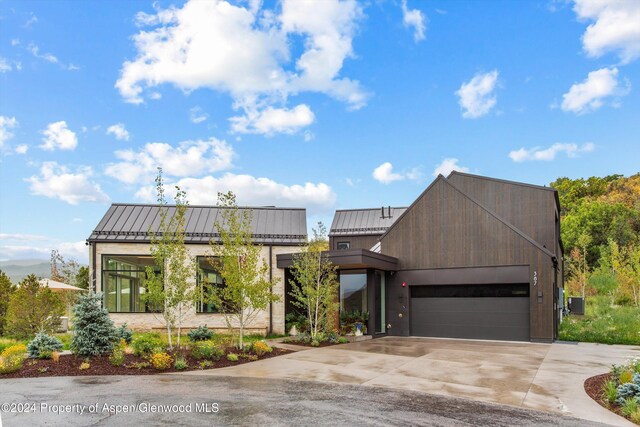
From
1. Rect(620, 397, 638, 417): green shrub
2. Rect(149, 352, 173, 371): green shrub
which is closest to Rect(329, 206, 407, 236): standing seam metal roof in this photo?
Rect(149, 352, 173, 371): green shrub

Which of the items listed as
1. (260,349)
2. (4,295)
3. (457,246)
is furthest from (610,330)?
(4,295)

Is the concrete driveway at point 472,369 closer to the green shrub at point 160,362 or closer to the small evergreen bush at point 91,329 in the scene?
the green shrub at point 160,362

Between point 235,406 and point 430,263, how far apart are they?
15782mm

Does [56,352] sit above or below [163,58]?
below

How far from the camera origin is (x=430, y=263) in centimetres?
2223

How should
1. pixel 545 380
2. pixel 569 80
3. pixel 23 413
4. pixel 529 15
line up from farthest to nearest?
pixel 569 80 < pixel 529 15 < pixel 545 380 < pixel 23 413

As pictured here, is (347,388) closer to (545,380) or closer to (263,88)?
(545,380)

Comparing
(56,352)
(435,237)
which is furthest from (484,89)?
(56,352)

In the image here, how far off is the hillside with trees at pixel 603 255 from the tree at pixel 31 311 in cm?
2122

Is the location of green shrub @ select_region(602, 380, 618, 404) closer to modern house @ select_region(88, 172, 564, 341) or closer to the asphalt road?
the asphalt road

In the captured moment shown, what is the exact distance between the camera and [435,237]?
22312mm

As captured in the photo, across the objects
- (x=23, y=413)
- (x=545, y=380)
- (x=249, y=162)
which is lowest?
(x=545, y=380)

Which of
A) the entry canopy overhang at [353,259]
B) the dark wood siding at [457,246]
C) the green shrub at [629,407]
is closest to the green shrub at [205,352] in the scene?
the entry canopy overhang at [353,259]

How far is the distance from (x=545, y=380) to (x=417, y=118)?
47.8 ft
